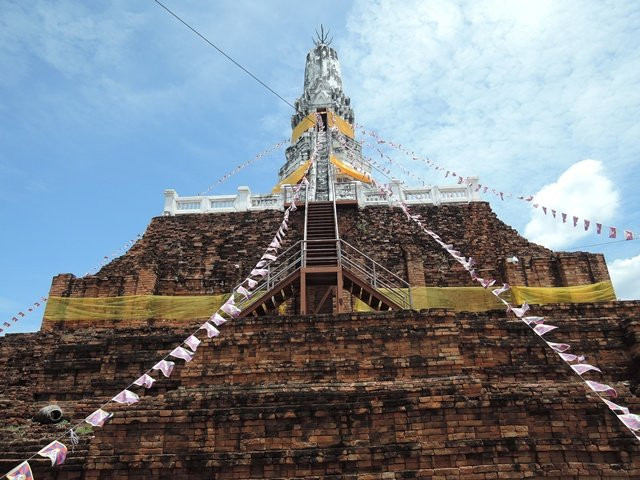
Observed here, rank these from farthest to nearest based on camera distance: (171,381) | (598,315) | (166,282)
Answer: (166,282) < (598,315) < (171,381)

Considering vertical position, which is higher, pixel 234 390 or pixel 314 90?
pixel 314 90

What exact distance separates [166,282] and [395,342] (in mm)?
9090

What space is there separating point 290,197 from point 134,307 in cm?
763

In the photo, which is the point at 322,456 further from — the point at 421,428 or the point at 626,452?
the point at 626,452

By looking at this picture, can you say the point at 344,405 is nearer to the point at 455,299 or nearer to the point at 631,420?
the point at 631,420

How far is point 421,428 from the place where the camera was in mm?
8023

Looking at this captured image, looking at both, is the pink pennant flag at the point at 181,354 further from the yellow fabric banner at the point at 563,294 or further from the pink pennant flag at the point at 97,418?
the yellow fabric banner at the point at 563,294

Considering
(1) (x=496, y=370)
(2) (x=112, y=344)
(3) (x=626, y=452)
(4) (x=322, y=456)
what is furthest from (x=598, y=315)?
(2) (x=112, y=344)

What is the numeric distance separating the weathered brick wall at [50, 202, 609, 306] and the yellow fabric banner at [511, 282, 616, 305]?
1036mm

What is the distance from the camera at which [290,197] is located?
20.5 meters

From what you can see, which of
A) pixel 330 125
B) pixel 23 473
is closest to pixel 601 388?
pixel 23 473

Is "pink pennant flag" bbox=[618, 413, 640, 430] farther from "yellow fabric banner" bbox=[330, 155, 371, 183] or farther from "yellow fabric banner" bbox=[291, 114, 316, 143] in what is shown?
"yellow fabric banner" bbox=[291, 114, 316, 143]

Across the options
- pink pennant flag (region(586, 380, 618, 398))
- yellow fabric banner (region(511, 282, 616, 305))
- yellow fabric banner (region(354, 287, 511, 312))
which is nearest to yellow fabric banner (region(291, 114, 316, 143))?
yellow fabric banner (region(354, 287, 511, 312))

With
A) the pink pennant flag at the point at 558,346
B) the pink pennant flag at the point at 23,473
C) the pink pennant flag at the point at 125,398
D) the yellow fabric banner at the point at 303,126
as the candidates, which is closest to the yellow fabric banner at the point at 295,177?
the yellow fabric banner at the point at 303,126
